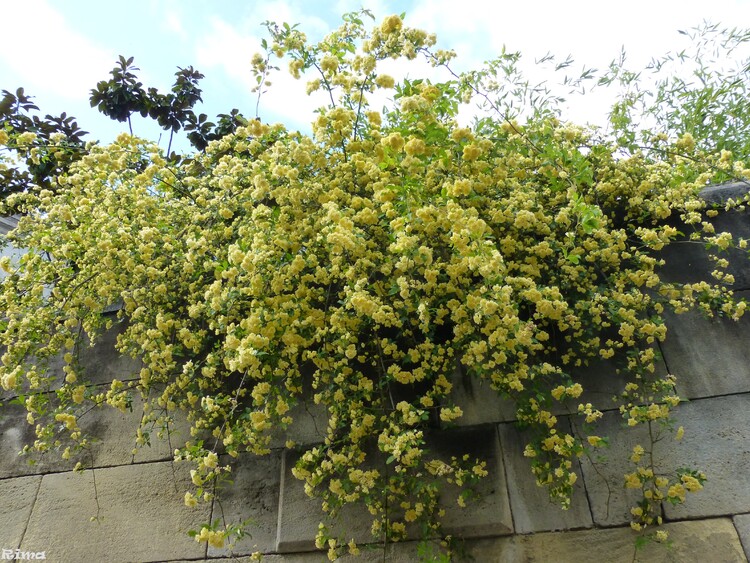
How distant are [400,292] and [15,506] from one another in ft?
8.58

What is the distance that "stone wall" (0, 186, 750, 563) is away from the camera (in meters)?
2.13

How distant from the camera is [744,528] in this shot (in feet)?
6.68

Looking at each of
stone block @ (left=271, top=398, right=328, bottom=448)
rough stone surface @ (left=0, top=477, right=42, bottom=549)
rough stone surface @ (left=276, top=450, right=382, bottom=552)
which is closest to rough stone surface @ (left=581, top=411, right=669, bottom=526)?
rough stone surface @ (left=276, top=450, right=382, bottom=552)

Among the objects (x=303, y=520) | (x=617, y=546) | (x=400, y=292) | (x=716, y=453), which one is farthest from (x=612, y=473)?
(x=303, y=520)

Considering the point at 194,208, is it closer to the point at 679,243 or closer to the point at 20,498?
the point at 20,498

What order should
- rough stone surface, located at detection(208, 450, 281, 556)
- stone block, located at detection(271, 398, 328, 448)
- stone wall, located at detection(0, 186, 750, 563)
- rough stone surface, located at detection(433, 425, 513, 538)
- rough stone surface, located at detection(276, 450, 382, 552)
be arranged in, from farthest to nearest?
stone block, located at detection(271, 398, 328, 448), rough stone surface, located at detection(208, 450, 281, 556), rough stone surface, located at detection(276, 450, 382, 552), rough stone surface, located at detection(433, 425, 513, 538), stone wall, located at detection(0, 186, 750, 563)

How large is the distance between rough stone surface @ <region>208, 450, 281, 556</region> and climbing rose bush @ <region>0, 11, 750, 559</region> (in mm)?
77

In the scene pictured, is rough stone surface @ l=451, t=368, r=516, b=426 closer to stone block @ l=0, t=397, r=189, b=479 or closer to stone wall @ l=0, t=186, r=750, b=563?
stone wall @ l=0, t=186, r=750, b=563

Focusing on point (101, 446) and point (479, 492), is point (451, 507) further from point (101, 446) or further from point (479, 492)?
point (101, 446)

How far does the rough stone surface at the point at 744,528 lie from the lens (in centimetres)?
201

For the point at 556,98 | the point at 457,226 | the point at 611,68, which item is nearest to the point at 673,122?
the point at 611,68

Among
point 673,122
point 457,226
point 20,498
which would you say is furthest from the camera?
point 673,122

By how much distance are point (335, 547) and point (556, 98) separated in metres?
2.71

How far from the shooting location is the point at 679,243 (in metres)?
2.70
